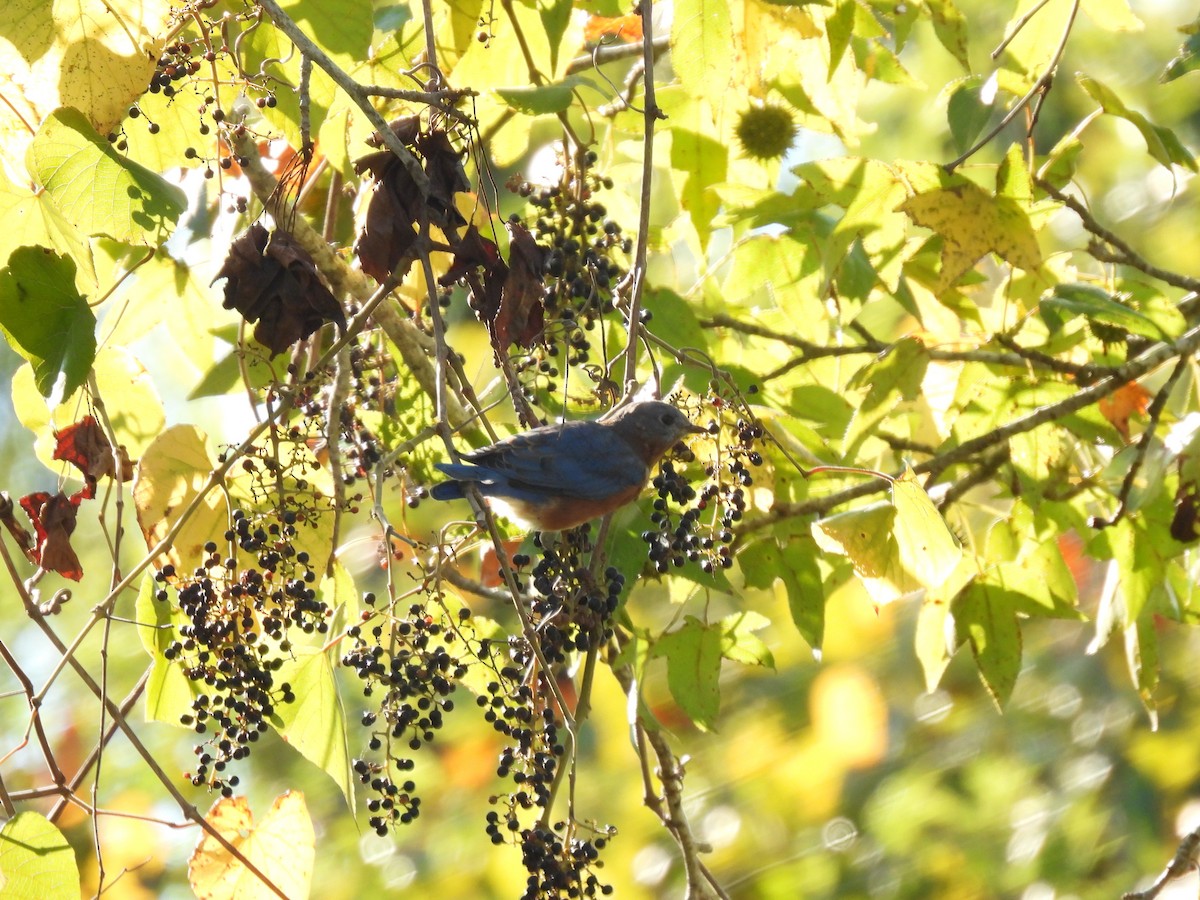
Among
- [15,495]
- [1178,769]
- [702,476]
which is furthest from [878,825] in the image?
[15,495]

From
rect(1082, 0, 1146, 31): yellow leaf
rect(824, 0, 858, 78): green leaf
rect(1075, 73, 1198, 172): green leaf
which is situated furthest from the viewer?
rect(1082, 0, 1146, 31): yellow leaf

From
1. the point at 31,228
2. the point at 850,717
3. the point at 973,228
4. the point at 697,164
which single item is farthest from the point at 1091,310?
the point at 850,717

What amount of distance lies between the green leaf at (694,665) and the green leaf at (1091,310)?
2.84ft

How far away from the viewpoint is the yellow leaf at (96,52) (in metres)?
1.74

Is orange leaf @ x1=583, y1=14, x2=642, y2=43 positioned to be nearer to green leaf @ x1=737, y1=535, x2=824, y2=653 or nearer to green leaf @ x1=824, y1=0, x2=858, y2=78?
green leaf @ x1=824, y1=0, x2=858, y2=78

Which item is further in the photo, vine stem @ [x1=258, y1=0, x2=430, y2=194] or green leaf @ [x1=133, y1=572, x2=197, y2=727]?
green leaf @ [x1=133, y1=572, x2=197, y2=727]

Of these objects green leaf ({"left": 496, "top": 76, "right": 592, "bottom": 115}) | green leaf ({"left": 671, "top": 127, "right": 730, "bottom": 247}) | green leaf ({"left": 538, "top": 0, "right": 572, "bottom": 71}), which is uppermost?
green leaf ({"left": 538, "top": 0, "right": 572, "bottom": 71})

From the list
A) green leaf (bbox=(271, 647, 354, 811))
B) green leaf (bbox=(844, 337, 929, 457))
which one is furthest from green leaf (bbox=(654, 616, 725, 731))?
green leaf (bbox=(271, 647, 354, 811))

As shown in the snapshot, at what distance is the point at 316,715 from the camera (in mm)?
2033

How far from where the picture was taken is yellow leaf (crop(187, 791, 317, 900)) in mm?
2098

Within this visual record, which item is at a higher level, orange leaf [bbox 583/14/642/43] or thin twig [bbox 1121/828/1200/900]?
orange leaf [bbox 583/14/642/43]

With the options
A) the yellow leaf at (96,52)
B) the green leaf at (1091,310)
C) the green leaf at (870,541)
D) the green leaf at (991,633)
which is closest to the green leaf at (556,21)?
the yellow leaf at (96,52)

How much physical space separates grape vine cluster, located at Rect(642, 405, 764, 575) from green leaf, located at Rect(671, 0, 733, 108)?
0.57 m

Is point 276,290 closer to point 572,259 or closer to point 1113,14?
point 572,259
